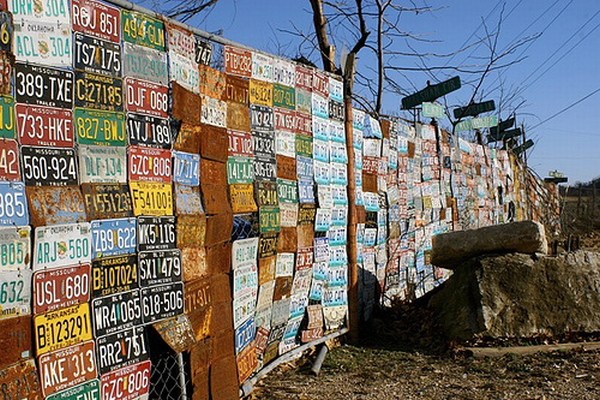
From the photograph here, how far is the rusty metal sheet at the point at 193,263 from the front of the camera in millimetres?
4688

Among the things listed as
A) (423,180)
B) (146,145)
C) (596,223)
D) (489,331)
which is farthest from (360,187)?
(596,223)

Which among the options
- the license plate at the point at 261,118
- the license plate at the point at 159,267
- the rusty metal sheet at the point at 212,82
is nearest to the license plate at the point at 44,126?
the license plate at the point at 159,267

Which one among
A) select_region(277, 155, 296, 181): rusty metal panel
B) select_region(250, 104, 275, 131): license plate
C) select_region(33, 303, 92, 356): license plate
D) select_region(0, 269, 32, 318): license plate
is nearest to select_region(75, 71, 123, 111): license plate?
select_region(0, 269, 32, 318): license plate

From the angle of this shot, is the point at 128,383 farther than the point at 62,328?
Yes

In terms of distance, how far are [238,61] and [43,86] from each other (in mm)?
2307

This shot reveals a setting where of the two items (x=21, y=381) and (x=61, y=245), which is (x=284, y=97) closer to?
(x=61, y=245)

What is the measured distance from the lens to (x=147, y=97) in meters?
4.36

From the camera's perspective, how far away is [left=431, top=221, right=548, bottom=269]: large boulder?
779 cm

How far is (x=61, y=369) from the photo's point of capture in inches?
142

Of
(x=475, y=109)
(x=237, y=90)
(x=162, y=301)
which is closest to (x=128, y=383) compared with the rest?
(x=162, y=301)

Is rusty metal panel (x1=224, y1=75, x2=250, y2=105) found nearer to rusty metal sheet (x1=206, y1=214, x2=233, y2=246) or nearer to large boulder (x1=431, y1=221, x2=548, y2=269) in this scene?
rusty metal sheet (x1=206, y1=214, x2=233, y2=246)

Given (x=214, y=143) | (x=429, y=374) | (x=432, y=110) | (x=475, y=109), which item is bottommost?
(x=429, y=374)

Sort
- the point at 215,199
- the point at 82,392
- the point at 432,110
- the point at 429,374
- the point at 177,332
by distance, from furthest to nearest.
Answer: the point at 432,110 → the point at 429,374 → the point at 215,199 → the point at 177,332 → the point at 82,392

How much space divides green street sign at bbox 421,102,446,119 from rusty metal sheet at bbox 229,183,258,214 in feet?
17.9
